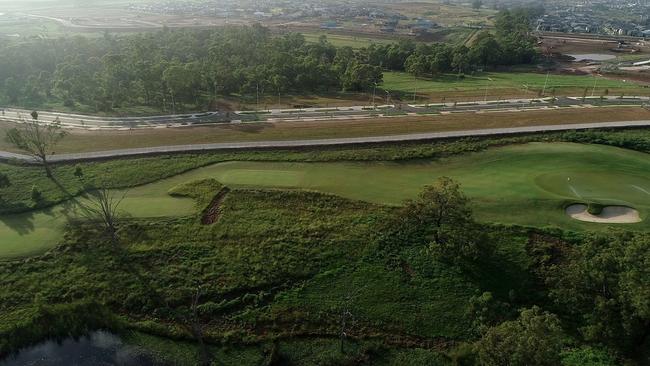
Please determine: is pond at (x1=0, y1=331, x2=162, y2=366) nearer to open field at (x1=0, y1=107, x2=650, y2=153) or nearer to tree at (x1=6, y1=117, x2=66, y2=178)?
tree at (x1=6, y1=117, x2=66, y2=178)

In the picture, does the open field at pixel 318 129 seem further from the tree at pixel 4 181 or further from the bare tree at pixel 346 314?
the bare tree at pixel 346 314

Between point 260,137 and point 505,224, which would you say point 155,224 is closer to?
point 260,137

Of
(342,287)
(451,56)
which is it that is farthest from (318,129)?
(451,56)

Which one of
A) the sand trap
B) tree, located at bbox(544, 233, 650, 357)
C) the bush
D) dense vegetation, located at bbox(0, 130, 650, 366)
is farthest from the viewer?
the bush

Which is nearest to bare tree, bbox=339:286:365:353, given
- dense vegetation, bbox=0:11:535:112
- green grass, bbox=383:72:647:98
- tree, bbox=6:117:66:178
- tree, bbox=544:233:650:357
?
tree, bbox=544:233:650:357

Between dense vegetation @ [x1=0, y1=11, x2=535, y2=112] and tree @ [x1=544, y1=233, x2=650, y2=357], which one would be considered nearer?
tree @ [x1=544, y1=233, x2=650, y2=357]

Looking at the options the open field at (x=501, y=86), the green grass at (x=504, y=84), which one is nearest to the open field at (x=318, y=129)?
the open field at (x=501, y=86)

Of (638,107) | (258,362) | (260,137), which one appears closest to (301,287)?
(258,362)
